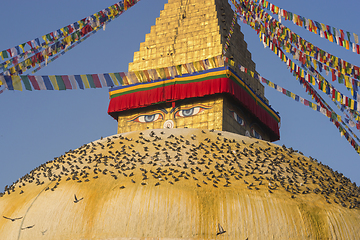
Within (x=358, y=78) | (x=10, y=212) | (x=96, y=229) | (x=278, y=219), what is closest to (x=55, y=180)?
(x=10, y=212)

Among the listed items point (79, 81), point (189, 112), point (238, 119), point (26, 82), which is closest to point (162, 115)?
point (189, 112)

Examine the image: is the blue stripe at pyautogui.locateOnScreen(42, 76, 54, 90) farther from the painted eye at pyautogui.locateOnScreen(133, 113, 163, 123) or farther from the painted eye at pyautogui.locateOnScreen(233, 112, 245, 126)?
the painted eye at pyautogui.locateOnScreen(233, 112, 245, 126)

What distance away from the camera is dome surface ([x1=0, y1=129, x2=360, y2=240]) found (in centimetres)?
565

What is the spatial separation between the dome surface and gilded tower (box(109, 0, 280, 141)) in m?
3.78

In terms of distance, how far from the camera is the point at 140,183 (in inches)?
243

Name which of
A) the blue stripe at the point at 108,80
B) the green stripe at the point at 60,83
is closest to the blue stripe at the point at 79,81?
the green stripe at the point at 60,83

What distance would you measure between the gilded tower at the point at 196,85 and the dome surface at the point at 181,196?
149 inches

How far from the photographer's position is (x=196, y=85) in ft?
36.8

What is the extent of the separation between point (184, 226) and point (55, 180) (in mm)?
2409

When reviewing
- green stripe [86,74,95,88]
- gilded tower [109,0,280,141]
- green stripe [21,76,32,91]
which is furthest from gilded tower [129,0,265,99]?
green stripe [21,76,32,91]

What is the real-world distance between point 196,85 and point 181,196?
572 centimetres

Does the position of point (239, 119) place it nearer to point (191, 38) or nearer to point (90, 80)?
point (191, 38)

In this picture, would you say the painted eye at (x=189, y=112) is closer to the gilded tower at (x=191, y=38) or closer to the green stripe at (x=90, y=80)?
the gilded tower at (x=191, y=38)

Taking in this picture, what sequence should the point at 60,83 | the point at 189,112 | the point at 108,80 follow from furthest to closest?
the point at 189,112 < the point at 108,80 < the point at 60,83
